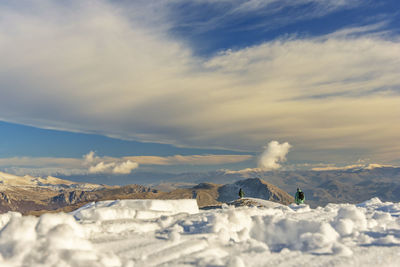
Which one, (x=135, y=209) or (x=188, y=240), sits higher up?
(x=135, y=209)

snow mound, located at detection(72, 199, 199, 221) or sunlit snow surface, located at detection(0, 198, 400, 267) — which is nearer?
sunlit snow surface, located at detection(0, 198, 400, 267)

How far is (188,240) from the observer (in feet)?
34.9

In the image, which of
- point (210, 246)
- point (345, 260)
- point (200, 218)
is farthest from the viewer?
point (200, 218)

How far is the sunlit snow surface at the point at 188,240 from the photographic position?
871 centimetres

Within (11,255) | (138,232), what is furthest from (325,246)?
(11,255)

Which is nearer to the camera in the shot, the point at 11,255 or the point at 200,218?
the point at 11,255

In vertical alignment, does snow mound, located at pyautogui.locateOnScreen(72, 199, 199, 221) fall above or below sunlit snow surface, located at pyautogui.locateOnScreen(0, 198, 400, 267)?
above

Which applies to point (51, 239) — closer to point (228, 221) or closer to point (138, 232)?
point (138, 232)

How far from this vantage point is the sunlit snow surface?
8.71m

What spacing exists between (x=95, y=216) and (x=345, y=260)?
906 centimetres

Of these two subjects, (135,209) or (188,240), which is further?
(135,209)

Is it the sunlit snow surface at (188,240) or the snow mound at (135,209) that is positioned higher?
the snow mound at (135,209)

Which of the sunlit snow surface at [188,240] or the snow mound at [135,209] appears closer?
the sunlit snow surface at [188,240]

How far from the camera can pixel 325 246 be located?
34.9ft
